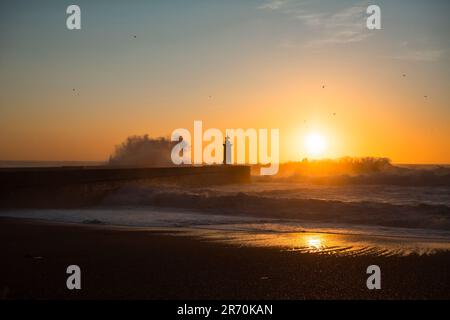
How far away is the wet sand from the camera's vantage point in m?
6.58

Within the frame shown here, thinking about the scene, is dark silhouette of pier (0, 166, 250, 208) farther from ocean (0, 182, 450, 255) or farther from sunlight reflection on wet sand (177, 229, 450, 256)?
sunlight reflection on wet sand (177, 229, 450, 256)

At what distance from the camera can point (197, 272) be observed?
26.1 ft

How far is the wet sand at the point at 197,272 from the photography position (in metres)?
6.58

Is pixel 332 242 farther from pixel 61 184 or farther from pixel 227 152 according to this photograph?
pixel 227 152

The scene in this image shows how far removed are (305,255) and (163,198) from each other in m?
18.0


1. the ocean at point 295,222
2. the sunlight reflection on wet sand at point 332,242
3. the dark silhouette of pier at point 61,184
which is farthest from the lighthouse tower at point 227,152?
the sunlight reflection on wet sand at point 332,242

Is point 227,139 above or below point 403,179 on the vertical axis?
above

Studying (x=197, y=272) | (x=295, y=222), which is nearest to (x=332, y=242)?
(x=197, y=272)

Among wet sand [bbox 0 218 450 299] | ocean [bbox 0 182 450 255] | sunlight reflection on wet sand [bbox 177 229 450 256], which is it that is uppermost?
wet sand [bbox 0 218 450 299]

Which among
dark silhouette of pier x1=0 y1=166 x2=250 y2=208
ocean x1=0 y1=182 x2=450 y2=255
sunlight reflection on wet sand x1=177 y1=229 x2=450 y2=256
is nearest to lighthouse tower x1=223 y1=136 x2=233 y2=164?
dark silhouette of pier x1=0 y1=166 x2=250 y2=208
